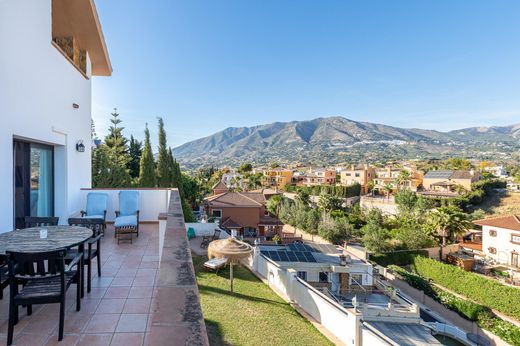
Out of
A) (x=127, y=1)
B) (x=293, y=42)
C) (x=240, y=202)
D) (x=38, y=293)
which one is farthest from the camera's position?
(x=293, y=42)

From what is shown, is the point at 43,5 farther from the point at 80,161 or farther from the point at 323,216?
the point at 323,216

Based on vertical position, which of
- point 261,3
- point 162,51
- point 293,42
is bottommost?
point 162,51

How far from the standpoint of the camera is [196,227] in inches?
708

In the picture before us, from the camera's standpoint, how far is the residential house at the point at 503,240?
23.5 m

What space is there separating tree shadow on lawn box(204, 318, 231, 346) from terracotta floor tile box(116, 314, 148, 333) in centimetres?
509

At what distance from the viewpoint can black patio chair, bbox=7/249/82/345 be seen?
269 cm

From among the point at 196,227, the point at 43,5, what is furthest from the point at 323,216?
the point at 43,5

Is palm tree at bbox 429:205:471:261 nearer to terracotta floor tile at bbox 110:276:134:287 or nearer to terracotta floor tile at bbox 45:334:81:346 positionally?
terracotta floor tile at bbox 110:276:134:287

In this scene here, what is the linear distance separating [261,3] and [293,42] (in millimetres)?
17202

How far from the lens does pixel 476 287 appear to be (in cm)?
1791

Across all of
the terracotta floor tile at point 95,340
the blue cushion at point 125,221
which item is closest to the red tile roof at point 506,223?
the blue cushion at point 125,221

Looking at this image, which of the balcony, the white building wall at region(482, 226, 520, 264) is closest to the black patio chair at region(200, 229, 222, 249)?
the balcony

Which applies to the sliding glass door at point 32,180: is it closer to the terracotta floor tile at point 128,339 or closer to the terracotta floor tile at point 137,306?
the terracotta floor tile at point 137,306

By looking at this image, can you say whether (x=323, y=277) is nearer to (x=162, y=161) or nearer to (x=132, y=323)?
(x=132, y=323)
